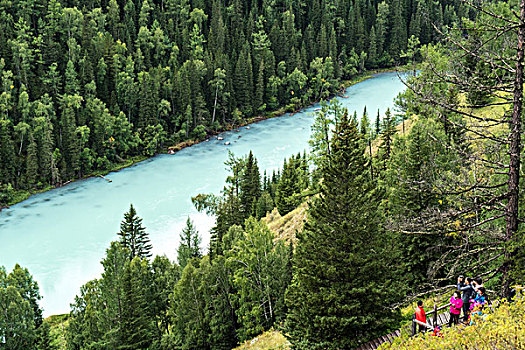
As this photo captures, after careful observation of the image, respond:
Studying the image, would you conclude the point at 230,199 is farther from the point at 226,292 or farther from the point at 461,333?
the point at 461,333

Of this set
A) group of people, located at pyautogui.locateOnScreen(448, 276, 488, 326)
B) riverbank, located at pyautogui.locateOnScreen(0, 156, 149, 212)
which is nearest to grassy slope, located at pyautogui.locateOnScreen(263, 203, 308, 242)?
group of people, located at pyautogui.locateOnScreen(448, 276, 488, 326)

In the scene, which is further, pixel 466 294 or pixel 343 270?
pixel 343 270

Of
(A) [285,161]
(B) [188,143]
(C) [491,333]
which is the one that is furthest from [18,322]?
(B) [188,143]

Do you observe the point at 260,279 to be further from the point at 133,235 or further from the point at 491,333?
the point at 491,333

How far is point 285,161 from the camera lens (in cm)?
8088

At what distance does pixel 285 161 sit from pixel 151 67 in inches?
2387

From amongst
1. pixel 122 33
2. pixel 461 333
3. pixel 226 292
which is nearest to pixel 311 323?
pixel 461 333

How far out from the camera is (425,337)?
18.0 m

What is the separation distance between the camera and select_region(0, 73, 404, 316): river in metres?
67.6

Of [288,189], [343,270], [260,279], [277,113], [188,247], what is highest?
[343,270]

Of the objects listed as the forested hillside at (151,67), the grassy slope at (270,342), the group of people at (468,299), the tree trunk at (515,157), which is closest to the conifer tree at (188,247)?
the grassy slope at (270,342)

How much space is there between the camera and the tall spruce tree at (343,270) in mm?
26469

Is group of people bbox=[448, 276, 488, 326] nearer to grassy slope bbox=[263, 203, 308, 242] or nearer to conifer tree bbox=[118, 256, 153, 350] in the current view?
grassy slope bbox=[263, 203, 308, 242]

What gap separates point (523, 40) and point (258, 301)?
35.6 m
